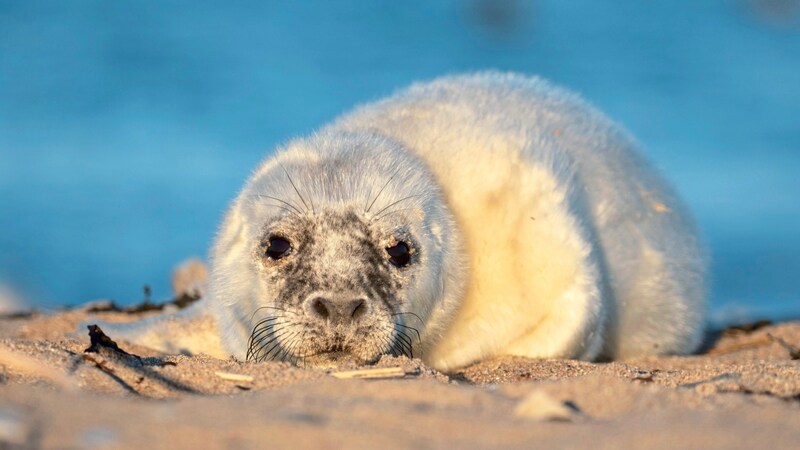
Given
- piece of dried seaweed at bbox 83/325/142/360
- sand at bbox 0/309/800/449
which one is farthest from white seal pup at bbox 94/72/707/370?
piece of dried seaweed at bbox 83/325/142/360

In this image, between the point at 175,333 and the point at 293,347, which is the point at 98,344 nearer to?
the point at 293,347

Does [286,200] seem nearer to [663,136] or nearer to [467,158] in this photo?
[467,158]

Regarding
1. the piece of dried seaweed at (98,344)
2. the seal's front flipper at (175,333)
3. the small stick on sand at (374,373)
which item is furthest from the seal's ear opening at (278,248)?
the seal's front flipper at (175,333)

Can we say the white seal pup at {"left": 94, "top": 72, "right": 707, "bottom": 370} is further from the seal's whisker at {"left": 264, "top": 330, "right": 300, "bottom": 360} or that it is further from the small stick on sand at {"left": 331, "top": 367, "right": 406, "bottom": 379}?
the small stick on sand at {"left": 331, "top": 367, "right": 406, "bottom": 379}

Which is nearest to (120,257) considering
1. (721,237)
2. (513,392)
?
(721,237)

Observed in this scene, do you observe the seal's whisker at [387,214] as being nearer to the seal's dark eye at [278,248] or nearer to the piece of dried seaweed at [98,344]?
the seal's dark eye at [278,248]

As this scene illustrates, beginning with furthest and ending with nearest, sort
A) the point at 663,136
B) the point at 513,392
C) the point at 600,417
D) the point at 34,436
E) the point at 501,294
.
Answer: the point at 663,136 < the point at 501,294 < the point at 513,392 < the point at 600,417 < the point at 34,436
